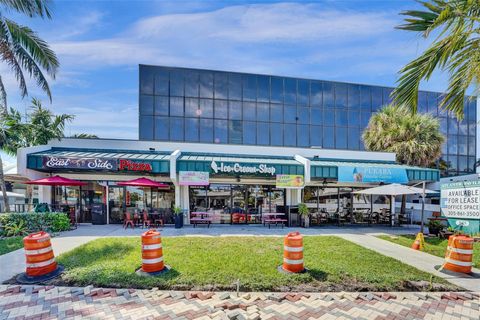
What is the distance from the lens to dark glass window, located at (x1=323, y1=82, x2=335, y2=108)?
2883 cm

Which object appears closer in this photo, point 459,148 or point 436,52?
point 436,52

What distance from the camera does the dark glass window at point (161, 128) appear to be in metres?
25.3

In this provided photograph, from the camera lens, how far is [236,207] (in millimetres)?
16312

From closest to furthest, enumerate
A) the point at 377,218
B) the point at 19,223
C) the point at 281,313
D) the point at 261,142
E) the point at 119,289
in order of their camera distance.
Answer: the point at 281,313 → the point at 119,289 → the point at 19,223 → the point at 377,218 → the point at 261,142

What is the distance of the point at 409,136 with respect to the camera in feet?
59.8

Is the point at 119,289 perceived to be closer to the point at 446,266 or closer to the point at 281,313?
the point at 281,313

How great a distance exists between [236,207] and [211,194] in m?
1.85

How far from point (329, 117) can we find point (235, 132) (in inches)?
442

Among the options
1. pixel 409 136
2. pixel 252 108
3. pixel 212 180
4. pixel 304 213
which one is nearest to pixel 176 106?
pixel 252 108

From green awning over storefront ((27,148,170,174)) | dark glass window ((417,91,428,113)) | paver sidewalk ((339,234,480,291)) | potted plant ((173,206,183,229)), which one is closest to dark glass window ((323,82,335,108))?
dark glass window ((417,91,428,113))

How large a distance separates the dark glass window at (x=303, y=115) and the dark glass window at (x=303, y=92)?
69cm

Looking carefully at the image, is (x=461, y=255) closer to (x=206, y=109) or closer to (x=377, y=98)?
(x=206, y=109)

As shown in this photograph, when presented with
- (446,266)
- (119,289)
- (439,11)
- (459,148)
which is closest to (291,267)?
(119,289)

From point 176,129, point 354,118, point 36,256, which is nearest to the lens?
point 36,256
